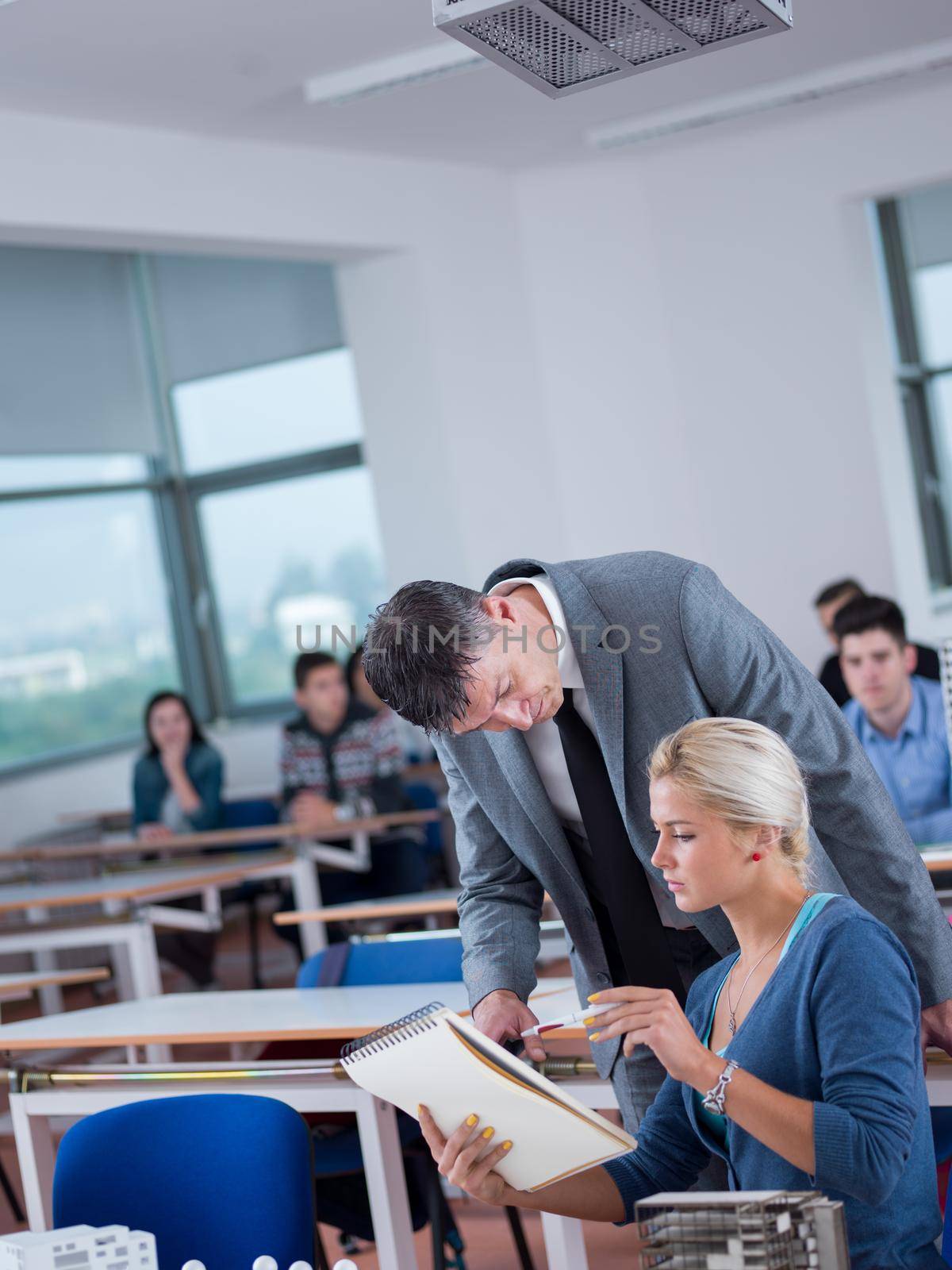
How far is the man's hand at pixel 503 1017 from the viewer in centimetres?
192

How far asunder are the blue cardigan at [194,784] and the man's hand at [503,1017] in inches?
170

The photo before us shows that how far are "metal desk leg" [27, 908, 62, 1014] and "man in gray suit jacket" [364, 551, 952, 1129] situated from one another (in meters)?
3.57

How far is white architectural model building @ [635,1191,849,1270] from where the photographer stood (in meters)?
1.14

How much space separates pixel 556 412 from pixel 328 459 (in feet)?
7.75

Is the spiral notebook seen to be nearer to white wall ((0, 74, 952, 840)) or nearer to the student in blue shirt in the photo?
the student in blue shirt

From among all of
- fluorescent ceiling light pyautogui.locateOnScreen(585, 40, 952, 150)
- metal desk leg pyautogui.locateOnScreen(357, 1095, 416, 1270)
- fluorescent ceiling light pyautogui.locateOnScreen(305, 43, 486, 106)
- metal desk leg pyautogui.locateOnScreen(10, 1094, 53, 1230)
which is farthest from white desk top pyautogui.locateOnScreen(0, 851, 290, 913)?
fluorescent ceiling light pyautogui.locateOnScreen(585, 40, 952, 150)

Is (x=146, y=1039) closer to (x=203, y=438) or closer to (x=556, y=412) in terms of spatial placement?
(x=556, y=412)

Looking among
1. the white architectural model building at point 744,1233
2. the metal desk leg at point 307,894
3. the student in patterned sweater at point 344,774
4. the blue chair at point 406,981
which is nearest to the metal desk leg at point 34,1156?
the blue chair at point 406,981

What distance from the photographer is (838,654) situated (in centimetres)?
481

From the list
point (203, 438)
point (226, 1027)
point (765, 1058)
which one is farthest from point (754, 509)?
point (765, 1058)

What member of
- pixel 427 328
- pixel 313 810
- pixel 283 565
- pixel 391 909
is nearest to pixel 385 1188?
pixel 391 909

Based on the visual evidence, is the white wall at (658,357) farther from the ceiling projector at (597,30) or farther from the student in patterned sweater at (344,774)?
the ceiling projector at (597,30)

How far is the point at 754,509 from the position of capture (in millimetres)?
6418

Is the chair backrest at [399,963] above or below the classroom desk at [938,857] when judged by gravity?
below
